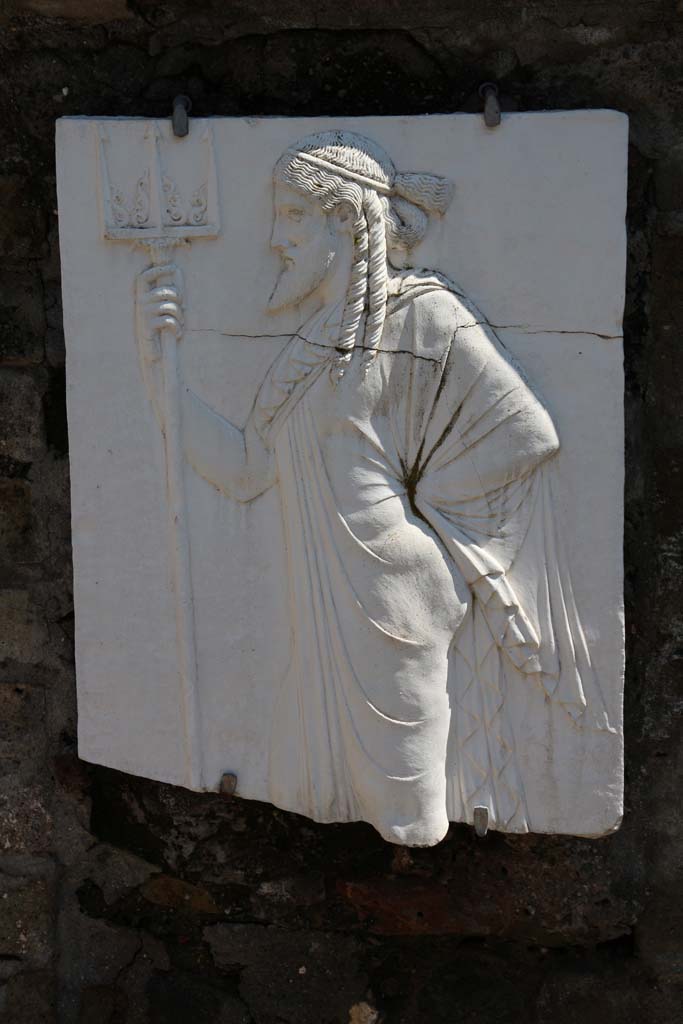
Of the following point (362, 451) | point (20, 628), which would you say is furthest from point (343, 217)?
point (20, 628)

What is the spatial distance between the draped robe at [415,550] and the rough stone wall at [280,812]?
300 mm

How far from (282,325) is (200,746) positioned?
0.92m

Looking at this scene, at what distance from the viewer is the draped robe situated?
356 centimetres

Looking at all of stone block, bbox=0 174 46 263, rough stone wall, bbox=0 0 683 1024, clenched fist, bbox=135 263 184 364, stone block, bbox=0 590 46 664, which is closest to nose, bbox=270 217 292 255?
clenched fist, bbox=135 263 184 364

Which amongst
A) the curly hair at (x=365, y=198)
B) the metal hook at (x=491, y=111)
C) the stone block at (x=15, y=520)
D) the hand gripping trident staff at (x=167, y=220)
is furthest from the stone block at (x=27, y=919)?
the metal hook at (x=491, y=111)

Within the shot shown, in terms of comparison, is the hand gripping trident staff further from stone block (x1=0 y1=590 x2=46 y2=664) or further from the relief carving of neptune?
stone block (x1=0 y1=590 x2=46 y2=664)

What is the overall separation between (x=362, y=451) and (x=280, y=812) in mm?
881

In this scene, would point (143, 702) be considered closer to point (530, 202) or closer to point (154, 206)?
point (154, 206)

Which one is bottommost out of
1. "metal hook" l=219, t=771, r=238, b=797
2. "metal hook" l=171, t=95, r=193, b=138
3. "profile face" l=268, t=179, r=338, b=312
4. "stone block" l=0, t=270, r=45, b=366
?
"metal hook" l=219, t=771, r=238, b=797

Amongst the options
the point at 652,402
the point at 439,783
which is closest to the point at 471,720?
the point at 439,783

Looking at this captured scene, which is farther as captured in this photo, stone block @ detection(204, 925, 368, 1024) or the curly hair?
stone block @ detection(204, 925, 368, 1024)

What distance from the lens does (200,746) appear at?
12.1ft

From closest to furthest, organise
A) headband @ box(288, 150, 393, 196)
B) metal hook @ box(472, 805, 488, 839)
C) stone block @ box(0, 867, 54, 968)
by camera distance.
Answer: headband @ box(288, 150, 393, 196) < metal hook @ box(472, 805, 488, 839) < stone block @ box(0, 867, 54, 968)

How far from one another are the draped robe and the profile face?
87 mm
